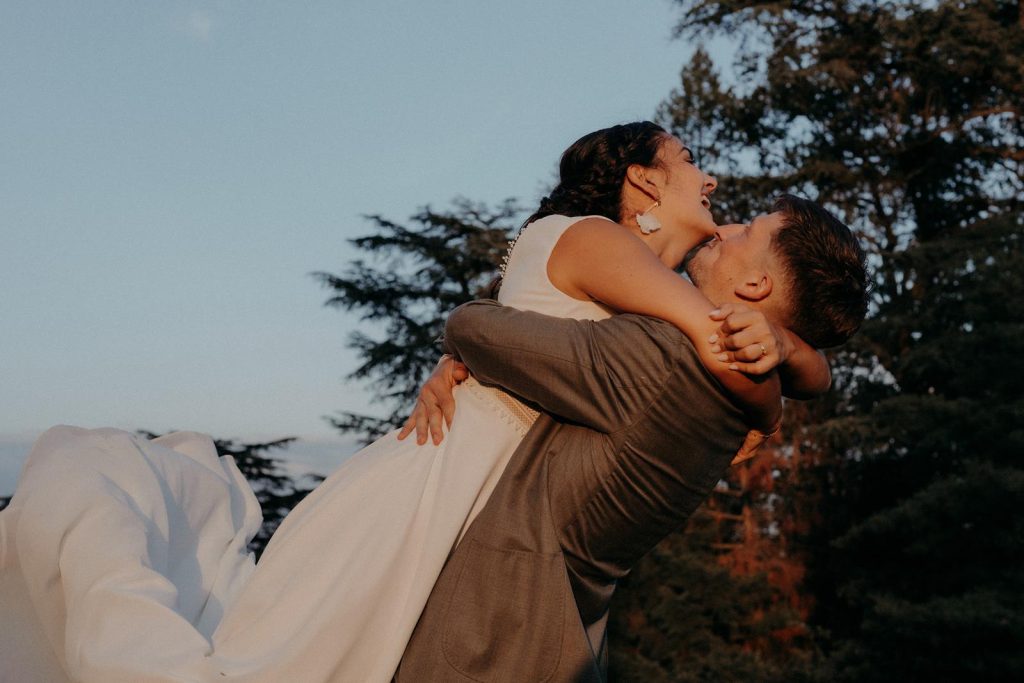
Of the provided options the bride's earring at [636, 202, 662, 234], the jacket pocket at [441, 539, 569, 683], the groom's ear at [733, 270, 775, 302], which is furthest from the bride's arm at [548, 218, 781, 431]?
the jacket pocket at [441, 539, 569, 683]

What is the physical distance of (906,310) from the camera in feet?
63.6

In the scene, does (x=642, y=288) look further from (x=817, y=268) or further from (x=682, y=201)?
(x=682, y=201)

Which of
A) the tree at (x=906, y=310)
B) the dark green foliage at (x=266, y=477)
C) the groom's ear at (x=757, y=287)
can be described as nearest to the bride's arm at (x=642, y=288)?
the groom's ear at (x=757, y=287)

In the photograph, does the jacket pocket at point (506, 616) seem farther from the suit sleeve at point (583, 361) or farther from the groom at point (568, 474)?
the suit sleeve at point (583, 361)

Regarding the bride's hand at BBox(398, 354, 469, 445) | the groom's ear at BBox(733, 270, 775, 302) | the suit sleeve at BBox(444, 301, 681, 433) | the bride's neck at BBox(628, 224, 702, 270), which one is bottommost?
the bride's hand at BBox(398, 354, 469, 445)

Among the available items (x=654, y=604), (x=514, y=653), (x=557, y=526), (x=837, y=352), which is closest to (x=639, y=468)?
(x=557, y=526)

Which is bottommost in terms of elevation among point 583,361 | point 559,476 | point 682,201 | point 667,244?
point 559,476

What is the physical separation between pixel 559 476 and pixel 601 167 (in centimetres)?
96

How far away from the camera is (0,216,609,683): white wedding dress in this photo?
7.73 feet

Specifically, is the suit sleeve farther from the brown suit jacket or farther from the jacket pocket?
the jacket pocket

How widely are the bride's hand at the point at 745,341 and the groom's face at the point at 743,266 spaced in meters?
0.28

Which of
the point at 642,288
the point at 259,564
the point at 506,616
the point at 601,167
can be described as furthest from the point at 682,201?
the point at 259,564

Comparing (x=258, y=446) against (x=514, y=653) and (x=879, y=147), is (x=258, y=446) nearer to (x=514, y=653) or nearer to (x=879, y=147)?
(x=514, y=653)

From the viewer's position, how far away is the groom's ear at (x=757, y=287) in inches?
105
